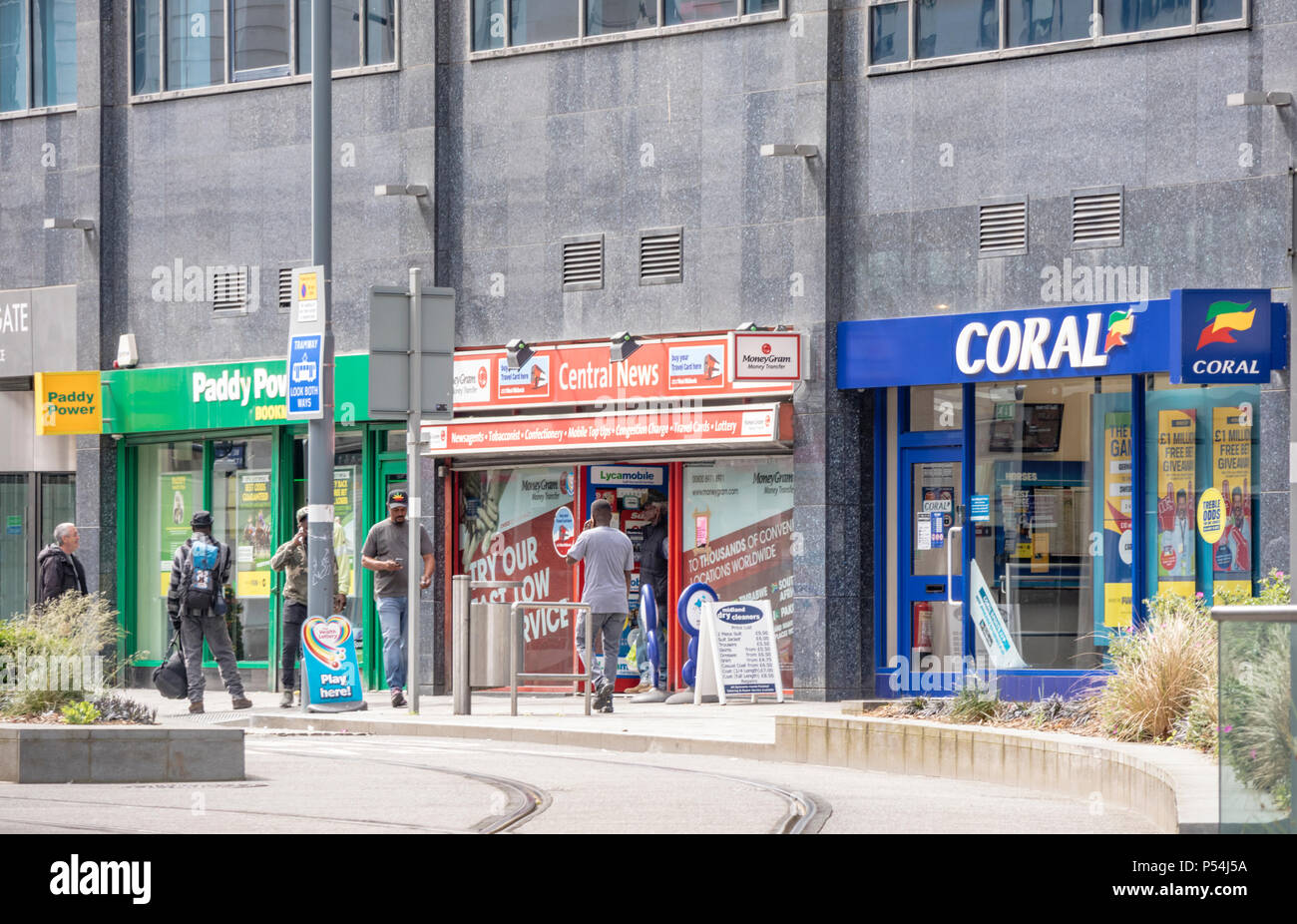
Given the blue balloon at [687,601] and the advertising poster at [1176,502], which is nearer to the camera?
the advertising poster at [1176,502]

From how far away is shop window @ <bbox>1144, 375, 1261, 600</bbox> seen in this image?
61.4 ft

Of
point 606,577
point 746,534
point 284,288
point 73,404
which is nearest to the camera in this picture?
point 606,577

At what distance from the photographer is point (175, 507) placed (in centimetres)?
2481

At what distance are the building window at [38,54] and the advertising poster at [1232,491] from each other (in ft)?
45.5

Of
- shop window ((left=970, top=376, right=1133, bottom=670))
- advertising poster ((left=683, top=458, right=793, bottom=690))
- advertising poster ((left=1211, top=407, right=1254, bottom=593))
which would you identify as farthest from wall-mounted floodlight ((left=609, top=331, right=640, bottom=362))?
advertising poster ((left=1211, top=407, right=1254, bottom=593))

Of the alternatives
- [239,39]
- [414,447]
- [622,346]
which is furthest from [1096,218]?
[239,39]

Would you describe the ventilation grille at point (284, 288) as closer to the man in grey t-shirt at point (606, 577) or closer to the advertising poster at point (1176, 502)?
the man in grey t-shirt at point (606, 577)

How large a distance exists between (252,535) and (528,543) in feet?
11.6

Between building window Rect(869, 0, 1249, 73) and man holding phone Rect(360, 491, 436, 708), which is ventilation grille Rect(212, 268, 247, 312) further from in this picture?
building window Rect(869, 0, 1249, 73)

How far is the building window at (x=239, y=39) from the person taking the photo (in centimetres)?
2333

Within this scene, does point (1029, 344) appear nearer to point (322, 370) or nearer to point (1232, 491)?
point (1232, 491)

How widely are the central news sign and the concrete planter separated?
912 centimetres

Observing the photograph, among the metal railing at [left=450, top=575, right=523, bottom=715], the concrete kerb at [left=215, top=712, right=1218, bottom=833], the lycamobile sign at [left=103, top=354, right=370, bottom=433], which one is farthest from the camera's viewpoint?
the lycamobile sign at [left=103, top=354, right=370, bottom=433]

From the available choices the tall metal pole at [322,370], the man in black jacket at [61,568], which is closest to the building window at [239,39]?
the tall metal pole at [322,370]
